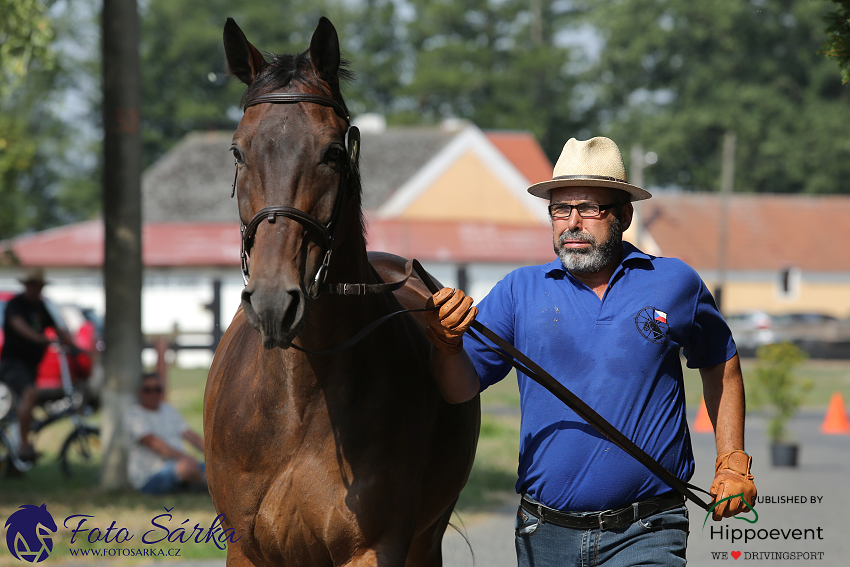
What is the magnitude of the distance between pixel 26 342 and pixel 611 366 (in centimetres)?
896

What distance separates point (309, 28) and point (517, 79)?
570 inches

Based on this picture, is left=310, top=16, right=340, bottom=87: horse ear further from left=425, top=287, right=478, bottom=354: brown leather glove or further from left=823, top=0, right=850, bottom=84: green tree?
left=823, top=0, right=850, bottom=84: green tree

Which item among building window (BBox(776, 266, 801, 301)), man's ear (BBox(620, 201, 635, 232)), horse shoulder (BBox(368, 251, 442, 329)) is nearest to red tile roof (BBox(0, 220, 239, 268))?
building window (BBox(776, 266, 801, 301))

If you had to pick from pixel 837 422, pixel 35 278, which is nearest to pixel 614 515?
pixel 35 278

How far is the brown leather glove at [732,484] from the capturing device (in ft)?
10.4

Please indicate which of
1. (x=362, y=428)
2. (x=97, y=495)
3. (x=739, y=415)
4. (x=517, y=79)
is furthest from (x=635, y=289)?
(x=517, y=79)

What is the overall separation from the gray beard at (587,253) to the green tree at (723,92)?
5168cm

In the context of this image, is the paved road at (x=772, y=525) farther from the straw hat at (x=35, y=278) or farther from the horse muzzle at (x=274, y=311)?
the straw hat at (x=35, y=278)

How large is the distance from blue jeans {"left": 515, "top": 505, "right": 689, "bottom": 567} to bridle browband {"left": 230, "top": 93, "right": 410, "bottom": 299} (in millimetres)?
1076

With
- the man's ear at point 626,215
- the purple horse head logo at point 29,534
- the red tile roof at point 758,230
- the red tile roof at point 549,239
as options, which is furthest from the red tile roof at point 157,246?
the man's ear at point 626,215

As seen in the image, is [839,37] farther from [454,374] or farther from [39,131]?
[39,131]

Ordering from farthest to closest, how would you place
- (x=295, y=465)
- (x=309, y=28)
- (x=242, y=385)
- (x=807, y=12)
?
(x=309, y=28), (x=807, y=12), (x=242, y=385), (x=295, y=465)

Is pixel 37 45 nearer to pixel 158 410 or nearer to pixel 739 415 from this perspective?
pixel 158 410

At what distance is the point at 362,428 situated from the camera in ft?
10.1
